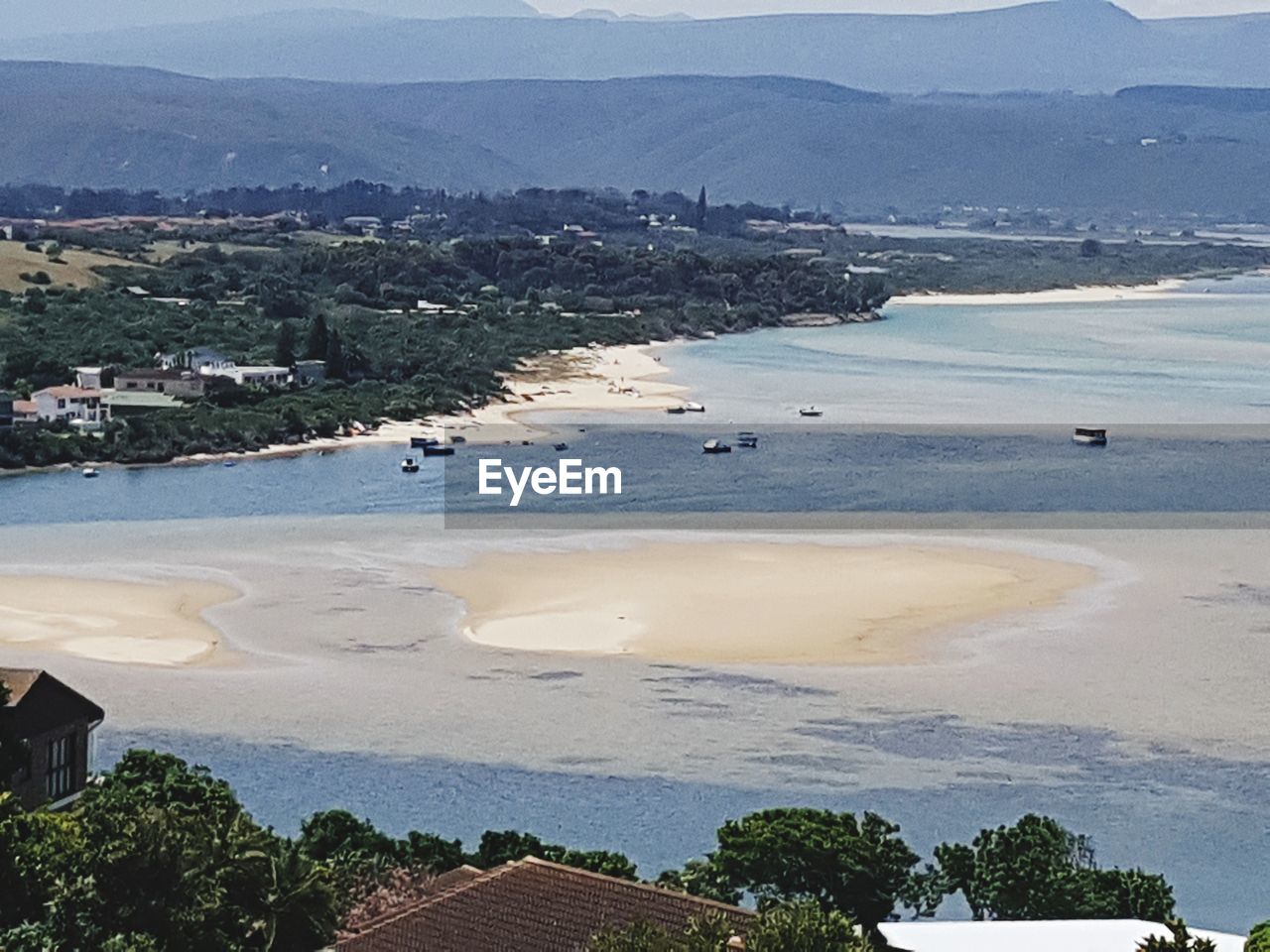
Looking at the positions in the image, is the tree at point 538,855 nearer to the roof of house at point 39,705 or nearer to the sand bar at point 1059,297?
the roof of house at point 39,705

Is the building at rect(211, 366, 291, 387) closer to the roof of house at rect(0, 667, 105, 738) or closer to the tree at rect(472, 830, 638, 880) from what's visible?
the roof of house at rect(0, 667, 105, 738)

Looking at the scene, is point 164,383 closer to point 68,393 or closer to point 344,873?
point 68,393

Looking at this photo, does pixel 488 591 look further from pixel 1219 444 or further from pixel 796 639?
pixel 1219 444

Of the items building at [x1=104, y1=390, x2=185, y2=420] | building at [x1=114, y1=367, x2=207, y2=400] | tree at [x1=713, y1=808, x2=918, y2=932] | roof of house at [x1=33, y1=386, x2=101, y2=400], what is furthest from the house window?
building at [x1=114, y1=367, x2=207, y2=400]

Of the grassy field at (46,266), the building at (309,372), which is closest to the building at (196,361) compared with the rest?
Result: the building at (309,372)

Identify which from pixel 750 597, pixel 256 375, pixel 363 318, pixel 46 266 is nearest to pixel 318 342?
pixel 256 375

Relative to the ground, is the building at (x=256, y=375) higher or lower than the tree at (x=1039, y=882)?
higher
